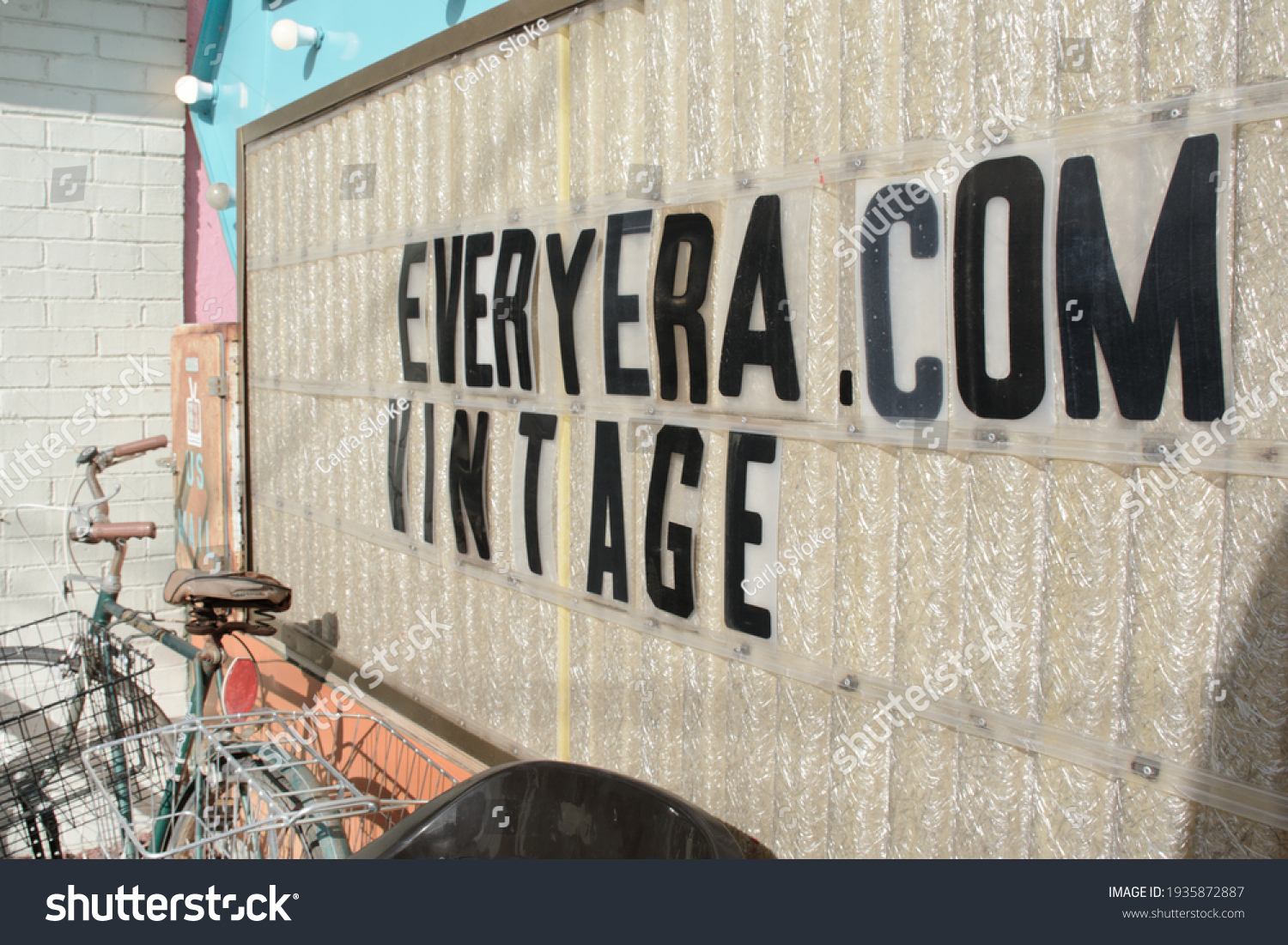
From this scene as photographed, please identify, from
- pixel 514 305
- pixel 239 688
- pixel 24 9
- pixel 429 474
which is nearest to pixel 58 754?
pixel 239 688

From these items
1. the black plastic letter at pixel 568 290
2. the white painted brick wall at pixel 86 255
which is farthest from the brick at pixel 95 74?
the black plastic letter at pixel 568 290

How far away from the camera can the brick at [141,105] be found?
520 centimetres

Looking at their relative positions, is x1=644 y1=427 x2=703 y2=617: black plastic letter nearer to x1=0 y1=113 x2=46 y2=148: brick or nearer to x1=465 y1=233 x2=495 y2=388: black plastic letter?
x1=465 y1=233 x2=495 y2=388: black plastic letter

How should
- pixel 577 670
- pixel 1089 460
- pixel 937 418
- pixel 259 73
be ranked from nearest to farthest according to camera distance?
pixel 1089 460, pixel 937 418, pixel 577 670, pixel 259 73

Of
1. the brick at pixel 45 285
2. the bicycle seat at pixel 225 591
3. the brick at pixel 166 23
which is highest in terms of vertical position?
the brick at pixel 166 23

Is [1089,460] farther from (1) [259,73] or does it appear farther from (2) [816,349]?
(1) [259,73]

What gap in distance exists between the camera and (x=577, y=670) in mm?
2625

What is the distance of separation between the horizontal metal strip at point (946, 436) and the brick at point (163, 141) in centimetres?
367

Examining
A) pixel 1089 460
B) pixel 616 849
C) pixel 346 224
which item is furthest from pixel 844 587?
pixel 346 224

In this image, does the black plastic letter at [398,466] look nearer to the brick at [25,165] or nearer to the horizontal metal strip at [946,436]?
the horizontal metal strip at [946,436]

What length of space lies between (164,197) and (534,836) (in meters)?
4.72

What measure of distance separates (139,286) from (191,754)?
10.7 feet

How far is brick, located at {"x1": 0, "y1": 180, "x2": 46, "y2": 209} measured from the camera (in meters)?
4.96

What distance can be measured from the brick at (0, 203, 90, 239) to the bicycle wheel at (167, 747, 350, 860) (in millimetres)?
3492
